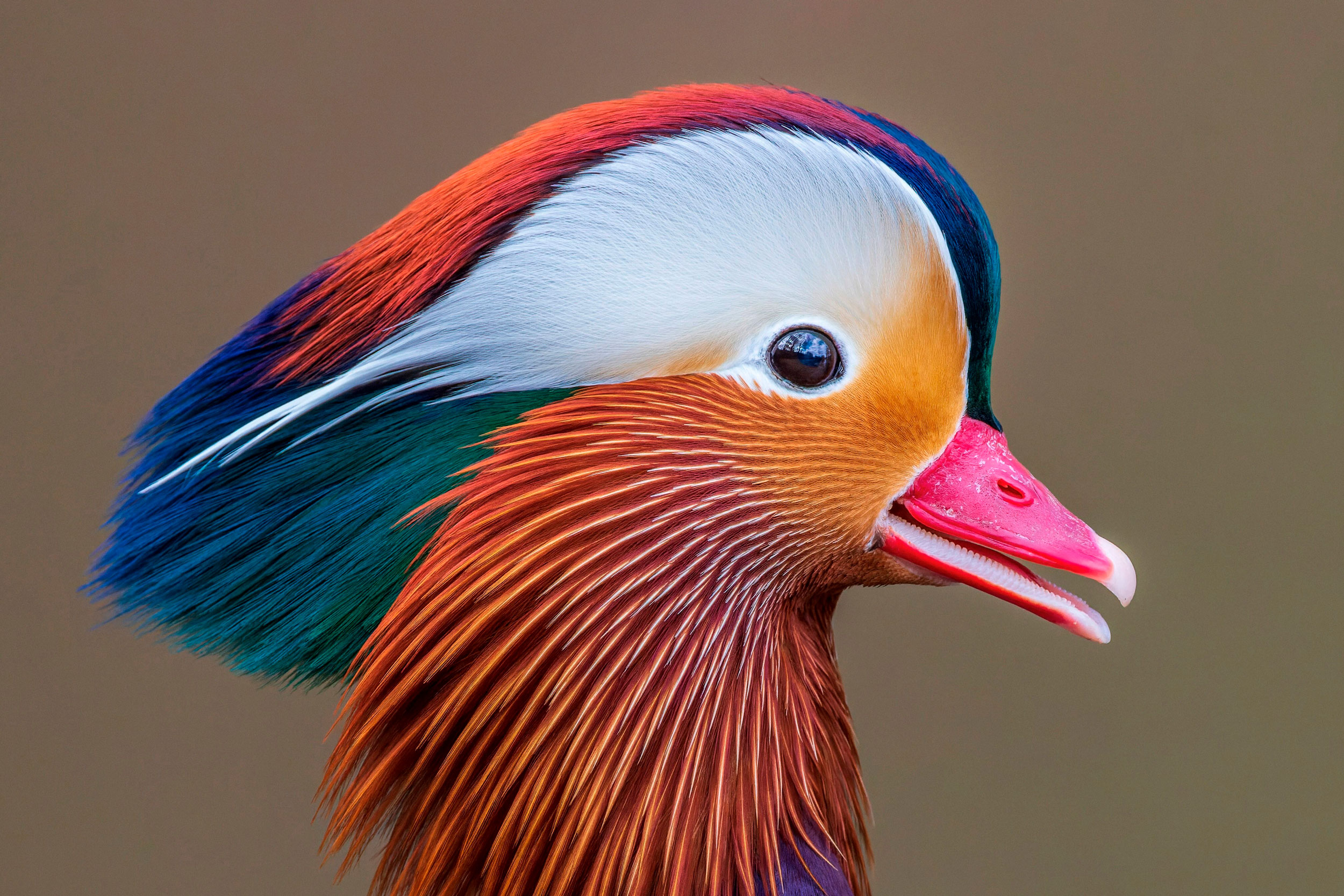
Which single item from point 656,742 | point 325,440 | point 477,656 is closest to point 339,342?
point 325,440

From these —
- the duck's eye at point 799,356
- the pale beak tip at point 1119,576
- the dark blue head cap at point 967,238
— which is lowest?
the pale beak tip at point 1119,576

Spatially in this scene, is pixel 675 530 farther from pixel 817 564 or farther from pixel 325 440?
pixel 325 440

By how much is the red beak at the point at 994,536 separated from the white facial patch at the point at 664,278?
0.11 meters

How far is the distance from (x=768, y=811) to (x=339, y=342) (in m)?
0.41

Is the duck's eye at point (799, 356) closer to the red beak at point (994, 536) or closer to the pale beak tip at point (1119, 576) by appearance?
the red beak at point (994, 536)

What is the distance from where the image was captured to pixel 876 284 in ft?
2.09

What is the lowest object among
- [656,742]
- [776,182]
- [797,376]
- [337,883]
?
[337,883]

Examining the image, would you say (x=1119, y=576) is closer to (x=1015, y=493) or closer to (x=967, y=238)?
(x=1015, y=493)

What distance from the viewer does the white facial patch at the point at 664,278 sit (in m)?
0.62

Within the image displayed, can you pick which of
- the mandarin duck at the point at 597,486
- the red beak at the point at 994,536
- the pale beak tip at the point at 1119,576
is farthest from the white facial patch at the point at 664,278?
the pale beak tip at the point at 1119,576

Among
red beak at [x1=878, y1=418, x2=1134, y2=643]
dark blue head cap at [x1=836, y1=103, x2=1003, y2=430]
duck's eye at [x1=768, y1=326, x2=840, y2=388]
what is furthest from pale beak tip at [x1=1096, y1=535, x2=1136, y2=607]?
duck's eye at [x1=768, y1=326, x2=840, y2=388]

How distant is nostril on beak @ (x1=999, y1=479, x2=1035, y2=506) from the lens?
68 cm

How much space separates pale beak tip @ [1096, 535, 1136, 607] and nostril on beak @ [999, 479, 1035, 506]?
0.05 meters

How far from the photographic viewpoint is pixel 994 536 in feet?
2.19
